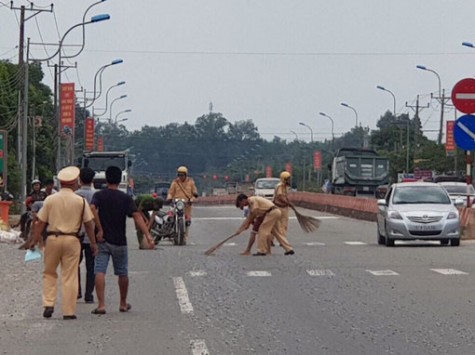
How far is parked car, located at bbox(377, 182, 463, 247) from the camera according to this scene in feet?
85.2

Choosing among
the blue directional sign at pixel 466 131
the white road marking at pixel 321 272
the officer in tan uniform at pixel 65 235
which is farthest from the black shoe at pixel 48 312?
the blue directional sign at pixel 466 131

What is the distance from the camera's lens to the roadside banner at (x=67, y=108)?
6222cm

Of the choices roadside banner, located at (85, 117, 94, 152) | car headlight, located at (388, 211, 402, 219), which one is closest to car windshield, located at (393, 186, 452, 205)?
car headlight, located at (388, 211, 402, 219)

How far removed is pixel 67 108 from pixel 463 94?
3974 centimetres

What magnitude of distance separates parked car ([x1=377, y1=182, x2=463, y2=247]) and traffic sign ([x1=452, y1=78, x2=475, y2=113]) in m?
2.38

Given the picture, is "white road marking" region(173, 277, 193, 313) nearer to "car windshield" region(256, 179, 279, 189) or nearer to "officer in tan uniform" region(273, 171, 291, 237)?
"officer in tan uniform" region(273, 171, 291, 237)

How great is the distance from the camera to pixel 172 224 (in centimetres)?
2769

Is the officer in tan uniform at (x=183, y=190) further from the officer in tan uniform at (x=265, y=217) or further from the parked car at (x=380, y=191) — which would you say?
the parked car at (x=380, y=191)

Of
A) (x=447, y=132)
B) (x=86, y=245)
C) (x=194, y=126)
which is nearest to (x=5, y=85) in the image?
(x=447, y=132)

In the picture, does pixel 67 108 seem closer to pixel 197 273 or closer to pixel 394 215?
pixel 394 215

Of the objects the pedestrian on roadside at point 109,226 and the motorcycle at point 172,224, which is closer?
the pedestrian on roadside at point 109,226

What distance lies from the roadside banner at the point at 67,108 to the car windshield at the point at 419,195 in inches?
1449

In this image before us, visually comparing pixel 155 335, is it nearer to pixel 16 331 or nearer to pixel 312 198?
pixel 16 331

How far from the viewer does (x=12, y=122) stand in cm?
6806
